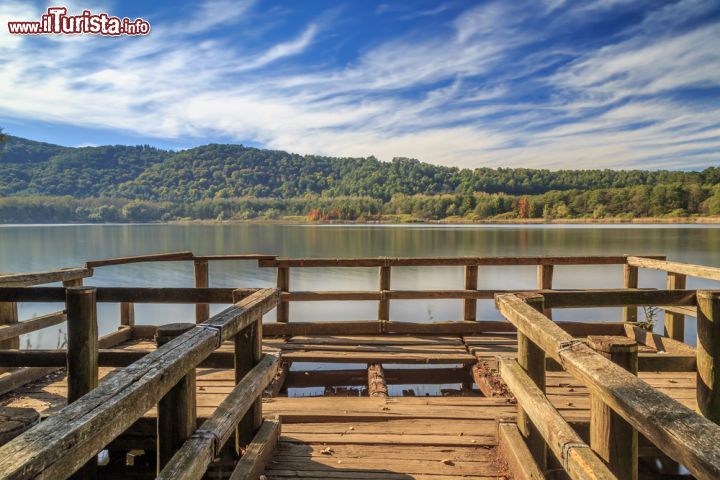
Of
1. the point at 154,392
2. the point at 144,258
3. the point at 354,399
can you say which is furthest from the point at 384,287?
the point at 154,392

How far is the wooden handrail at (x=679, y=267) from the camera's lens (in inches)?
206

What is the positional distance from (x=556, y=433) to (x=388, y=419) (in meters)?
2.15

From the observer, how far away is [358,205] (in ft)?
446

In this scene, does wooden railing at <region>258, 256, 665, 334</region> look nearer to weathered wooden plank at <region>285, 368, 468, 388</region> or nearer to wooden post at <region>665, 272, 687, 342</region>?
wooden post at <region>665, 272, 687, 342</region>

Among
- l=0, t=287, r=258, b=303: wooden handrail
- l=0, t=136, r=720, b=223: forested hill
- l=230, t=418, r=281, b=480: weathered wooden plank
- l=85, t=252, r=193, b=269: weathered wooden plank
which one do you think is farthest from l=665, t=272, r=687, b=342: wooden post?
l=0, t=136, r=720, b=223: forested hill

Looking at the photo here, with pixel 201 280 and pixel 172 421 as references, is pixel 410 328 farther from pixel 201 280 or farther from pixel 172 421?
pixel 172 421

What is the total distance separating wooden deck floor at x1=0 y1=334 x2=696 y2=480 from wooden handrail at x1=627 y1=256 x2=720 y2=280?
113cm

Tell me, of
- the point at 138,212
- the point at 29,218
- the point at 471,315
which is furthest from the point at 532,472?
the point at 29,218

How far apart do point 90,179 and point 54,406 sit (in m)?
174

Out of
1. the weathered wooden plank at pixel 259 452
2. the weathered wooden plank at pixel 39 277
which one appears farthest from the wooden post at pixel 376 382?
the weathered wooden plank at pixel 39 277

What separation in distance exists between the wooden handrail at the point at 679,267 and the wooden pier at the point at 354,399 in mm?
39

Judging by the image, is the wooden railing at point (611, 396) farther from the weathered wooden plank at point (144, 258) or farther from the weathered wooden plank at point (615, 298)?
the weathered wooden plank at point (144, 258)

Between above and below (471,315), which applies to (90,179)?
above

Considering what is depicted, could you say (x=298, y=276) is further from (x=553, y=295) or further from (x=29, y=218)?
(x=29, y=218)
